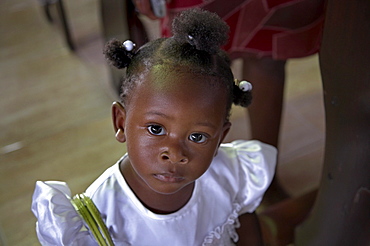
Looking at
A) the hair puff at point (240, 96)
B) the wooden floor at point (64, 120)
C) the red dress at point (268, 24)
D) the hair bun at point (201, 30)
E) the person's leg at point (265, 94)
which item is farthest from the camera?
the wooden floor at point (64, 120)

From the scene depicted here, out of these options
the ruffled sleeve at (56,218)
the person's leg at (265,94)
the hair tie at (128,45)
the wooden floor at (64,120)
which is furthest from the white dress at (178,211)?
the wooden floor at (64,120)

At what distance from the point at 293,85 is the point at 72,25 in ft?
3.73

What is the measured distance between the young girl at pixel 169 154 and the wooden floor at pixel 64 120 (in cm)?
65

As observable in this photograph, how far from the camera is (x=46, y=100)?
6.20 feet

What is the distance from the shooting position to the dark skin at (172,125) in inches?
26.4

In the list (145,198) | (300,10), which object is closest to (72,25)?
(300,10)

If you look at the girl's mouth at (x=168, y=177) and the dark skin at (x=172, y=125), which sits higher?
the dark skin at (x=172, y=125)

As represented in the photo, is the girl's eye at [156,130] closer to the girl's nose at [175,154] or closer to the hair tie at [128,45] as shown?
the girl's nose at [175,154]

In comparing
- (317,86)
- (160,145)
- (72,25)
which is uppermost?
(160,145)

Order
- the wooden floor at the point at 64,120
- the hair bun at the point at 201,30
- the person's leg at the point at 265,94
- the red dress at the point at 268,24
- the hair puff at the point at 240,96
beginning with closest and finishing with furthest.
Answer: the hair bun at the point at 201,30, the hair puff at the point at 240,96, the red dress at the point at 268,24, the person's leg at the point at 265,94, the wooden floor at the point at 64,120

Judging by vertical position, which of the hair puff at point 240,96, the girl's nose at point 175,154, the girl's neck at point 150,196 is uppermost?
the hair puff at point 240,96

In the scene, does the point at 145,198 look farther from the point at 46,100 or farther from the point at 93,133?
the point at 46,100

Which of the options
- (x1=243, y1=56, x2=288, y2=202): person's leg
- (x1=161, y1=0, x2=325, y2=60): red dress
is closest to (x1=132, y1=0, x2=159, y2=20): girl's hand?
(x1=161, y1=0, x2=325, y2=60): red dress

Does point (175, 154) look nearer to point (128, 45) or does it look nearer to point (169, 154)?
point (169, 154)
